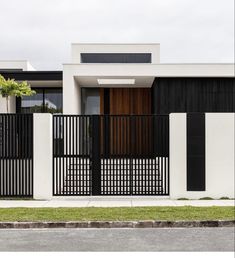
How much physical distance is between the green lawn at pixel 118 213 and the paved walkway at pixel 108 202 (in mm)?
904

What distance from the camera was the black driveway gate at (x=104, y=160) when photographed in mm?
14023

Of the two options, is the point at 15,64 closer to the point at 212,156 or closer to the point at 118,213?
the point at 212,156

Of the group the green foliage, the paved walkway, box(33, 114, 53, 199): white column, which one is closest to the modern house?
box(33, 114, 53, 199): white column

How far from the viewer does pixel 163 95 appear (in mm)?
22094

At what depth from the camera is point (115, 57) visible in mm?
35406

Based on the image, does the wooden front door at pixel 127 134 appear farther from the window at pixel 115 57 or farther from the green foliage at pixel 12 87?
the window at pixel 115 57

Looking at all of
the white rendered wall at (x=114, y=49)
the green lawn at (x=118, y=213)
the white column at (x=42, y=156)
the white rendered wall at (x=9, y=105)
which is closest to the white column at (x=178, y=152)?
the green lawn at (x=118, y=213)

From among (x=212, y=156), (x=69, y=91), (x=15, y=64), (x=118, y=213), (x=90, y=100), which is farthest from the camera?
(x=15, y=64)

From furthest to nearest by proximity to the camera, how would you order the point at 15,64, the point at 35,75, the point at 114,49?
the point at 114,49, the point at 15,64, the point at 35,75

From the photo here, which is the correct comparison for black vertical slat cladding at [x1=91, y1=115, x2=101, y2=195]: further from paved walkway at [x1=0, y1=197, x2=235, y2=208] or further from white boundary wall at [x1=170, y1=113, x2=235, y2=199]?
white boundary wall at [x1=170, y1=113, x2=235, y2=199]

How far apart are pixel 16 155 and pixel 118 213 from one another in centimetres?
448

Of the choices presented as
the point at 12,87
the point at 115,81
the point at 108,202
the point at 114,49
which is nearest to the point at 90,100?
the point at 115,81

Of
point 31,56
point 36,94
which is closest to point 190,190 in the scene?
point 36,94

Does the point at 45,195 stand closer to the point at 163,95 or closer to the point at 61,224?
the point at 61,224
